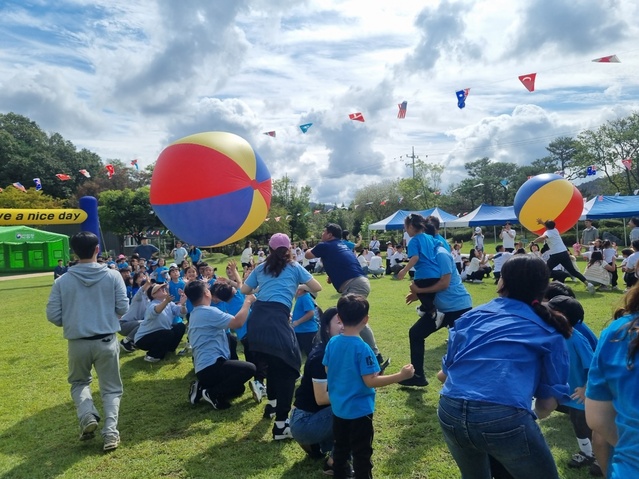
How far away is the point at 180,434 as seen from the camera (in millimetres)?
4445

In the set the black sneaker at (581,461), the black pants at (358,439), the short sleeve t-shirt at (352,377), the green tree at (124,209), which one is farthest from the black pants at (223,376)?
the green tree at (124,209)

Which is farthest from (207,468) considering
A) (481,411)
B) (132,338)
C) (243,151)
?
(132,338)

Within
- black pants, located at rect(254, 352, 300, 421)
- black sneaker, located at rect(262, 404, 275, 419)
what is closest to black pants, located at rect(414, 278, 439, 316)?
black pants, located at rect(254, 352, 300, 421)

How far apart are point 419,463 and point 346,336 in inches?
52.9

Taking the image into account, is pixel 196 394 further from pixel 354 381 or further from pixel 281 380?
pixel 354 381

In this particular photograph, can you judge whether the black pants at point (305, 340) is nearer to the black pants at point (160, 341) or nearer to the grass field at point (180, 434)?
the grass field at point (180, 434)

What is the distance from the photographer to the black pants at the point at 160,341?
265 inches

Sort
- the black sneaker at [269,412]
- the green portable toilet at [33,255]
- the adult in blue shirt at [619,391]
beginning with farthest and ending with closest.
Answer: the green portable toilet at [33,255], the black sneaker at [269,412], the adult in blue shirt at [619,391]

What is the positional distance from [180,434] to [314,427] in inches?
62.3

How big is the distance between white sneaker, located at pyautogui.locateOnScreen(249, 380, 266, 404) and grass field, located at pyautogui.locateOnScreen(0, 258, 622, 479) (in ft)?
0.30

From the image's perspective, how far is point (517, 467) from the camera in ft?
6.95

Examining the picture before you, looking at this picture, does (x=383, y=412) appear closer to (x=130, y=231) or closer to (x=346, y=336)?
(x=346, y=336)

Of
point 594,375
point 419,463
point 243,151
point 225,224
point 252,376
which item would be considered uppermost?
point 243,151

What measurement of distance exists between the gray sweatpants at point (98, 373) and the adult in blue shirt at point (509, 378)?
319cm
